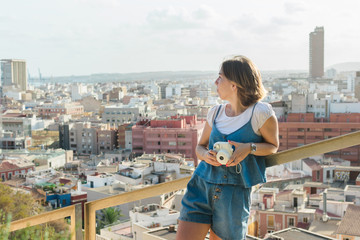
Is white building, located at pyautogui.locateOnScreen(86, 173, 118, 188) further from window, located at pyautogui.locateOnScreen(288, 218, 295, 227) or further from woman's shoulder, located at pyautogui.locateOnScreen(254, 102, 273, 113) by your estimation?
woman's shoulder, located at pyautogui.locateOnScreen(254, 102, 273, 113)

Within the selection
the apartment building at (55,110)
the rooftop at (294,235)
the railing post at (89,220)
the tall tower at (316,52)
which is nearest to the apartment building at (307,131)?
the rooftop at (294,235)

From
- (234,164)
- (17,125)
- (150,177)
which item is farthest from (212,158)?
(17,125)

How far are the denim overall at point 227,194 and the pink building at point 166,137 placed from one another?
54.9 feet

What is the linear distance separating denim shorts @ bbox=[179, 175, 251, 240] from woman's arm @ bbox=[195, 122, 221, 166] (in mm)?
58

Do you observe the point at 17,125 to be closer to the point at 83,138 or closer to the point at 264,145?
the point at 83,138

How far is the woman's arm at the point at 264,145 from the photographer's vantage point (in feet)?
3.92

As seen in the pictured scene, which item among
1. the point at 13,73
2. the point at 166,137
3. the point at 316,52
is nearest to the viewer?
the point at 166,137

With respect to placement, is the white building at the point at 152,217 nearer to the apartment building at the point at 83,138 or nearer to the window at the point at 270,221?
the window at the point at 270,221

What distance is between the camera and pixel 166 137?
18766 mm

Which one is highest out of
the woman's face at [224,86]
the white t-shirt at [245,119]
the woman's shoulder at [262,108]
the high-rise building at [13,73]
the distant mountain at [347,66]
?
the distant mountain at [347,66]

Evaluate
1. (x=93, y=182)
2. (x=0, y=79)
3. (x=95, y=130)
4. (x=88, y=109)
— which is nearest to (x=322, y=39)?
(x=0, y=79)

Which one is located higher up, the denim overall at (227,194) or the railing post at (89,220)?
the denim overall at (227,194)

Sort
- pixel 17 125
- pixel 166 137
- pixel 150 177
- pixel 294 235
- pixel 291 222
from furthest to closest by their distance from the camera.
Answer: pixel 17 125
pixel 166 137
pixel 150 177
pixel 291 222
pixel 294 235

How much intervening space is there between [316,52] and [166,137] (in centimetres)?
7132
